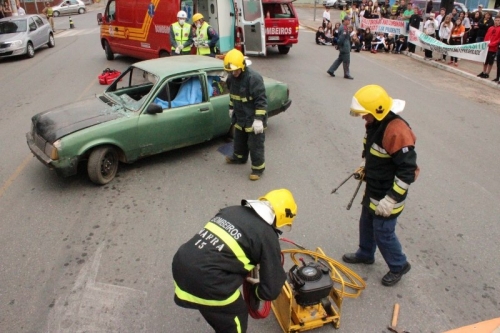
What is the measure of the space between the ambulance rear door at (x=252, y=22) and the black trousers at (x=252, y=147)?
24.8ft

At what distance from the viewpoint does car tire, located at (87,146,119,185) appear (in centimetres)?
546

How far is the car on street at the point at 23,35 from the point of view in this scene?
14.3m

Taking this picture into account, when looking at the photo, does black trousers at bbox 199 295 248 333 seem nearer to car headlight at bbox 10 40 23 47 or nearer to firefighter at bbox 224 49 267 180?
firefighter at bbox 224 49 267 180

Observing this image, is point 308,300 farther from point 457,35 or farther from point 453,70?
point 457,35

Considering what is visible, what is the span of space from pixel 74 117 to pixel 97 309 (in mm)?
2991

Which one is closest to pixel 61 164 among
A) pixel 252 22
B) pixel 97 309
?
pixel 97 309

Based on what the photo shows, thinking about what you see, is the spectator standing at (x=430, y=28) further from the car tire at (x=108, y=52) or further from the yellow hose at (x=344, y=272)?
the yellow hose at (x=344, y=272)

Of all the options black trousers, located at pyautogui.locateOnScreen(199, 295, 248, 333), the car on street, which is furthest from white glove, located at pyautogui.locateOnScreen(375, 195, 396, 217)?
the car on street

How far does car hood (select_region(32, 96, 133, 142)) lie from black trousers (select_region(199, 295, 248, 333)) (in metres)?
3.63

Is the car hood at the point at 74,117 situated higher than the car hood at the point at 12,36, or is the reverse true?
the car hood at the point at 12,36

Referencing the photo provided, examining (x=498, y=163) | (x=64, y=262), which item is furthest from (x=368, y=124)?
(x=498, y=163)

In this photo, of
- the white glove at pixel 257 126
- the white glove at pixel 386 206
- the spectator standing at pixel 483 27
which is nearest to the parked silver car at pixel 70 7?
the spectator standing at pixel 483 27

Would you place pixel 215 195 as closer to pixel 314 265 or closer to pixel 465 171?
pixel 314 265

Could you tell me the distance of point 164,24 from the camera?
1130cm
